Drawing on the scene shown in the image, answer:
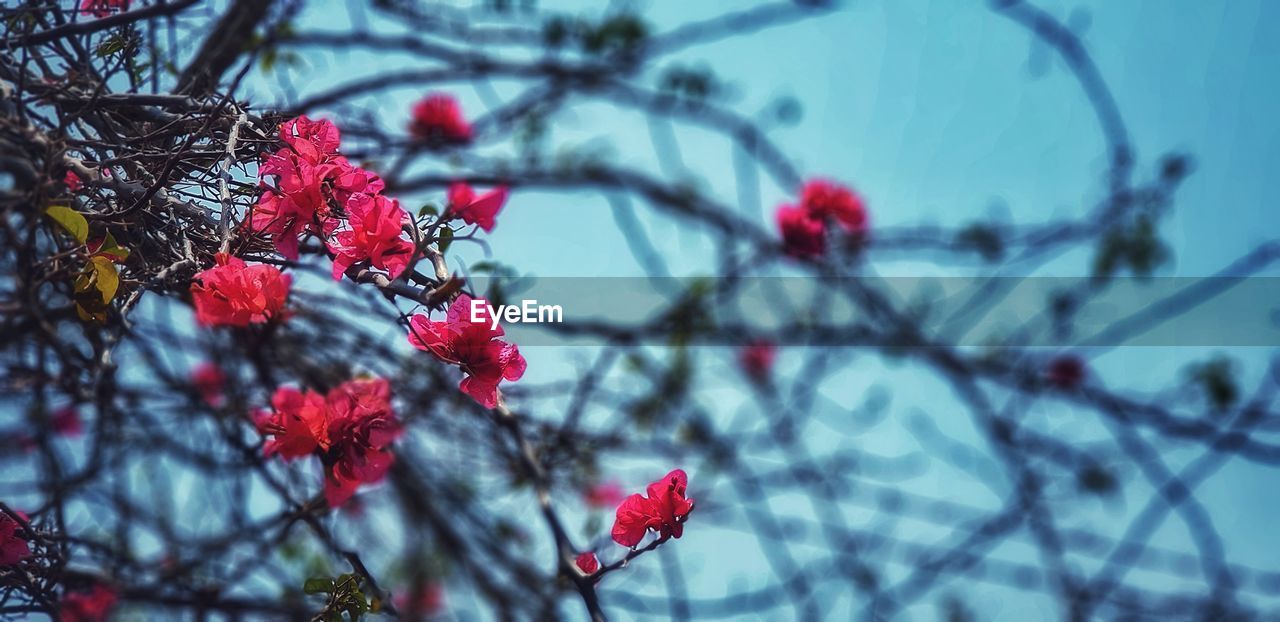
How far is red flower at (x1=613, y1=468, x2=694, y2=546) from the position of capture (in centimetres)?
96

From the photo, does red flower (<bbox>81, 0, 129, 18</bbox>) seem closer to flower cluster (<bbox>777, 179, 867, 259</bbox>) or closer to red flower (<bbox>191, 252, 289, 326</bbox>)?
red flower (<bbox>191, 252, 289, 326</bbox>)

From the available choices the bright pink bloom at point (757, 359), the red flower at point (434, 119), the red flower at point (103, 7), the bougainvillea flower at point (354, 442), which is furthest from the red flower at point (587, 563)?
the bright pink bloom at point (757, 359)

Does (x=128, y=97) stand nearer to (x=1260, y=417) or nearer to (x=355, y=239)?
(x=355, y=239)

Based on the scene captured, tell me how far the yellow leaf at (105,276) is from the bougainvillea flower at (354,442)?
9.6 inches

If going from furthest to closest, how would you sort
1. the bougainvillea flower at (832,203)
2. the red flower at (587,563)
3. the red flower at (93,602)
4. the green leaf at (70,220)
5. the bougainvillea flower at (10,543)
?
the bougainvillea flower at (832,203)
the red flower at (93,602)
the red flower at (587,563)
the bougainvillea flower at (10,543)
the green leaf at (70,220)

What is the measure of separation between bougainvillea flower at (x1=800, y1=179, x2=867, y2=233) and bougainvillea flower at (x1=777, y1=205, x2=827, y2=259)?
19 millimetres

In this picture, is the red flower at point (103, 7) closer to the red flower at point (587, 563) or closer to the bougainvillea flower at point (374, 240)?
the bougainvillea flower at point (374, 240)

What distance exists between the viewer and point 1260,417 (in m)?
2.17

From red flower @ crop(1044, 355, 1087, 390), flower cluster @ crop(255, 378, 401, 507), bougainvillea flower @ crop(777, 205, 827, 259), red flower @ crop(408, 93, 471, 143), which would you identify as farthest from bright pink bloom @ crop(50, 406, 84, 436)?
red flower @ crop(1044, 355, 1087, 390)

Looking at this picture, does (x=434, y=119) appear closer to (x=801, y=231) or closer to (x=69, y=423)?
(x=801, y=231)

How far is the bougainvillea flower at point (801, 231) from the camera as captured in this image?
6.92ft

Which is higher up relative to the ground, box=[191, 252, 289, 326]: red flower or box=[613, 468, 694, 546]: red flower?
box=[191, 252, 289, 326]: red flower

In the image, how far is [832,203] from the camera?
6.90 feet

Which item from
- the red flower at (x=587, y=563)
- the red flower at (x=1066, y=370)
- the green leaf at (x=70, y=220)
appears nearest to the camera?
the green leaf at (x=70, y=220)
